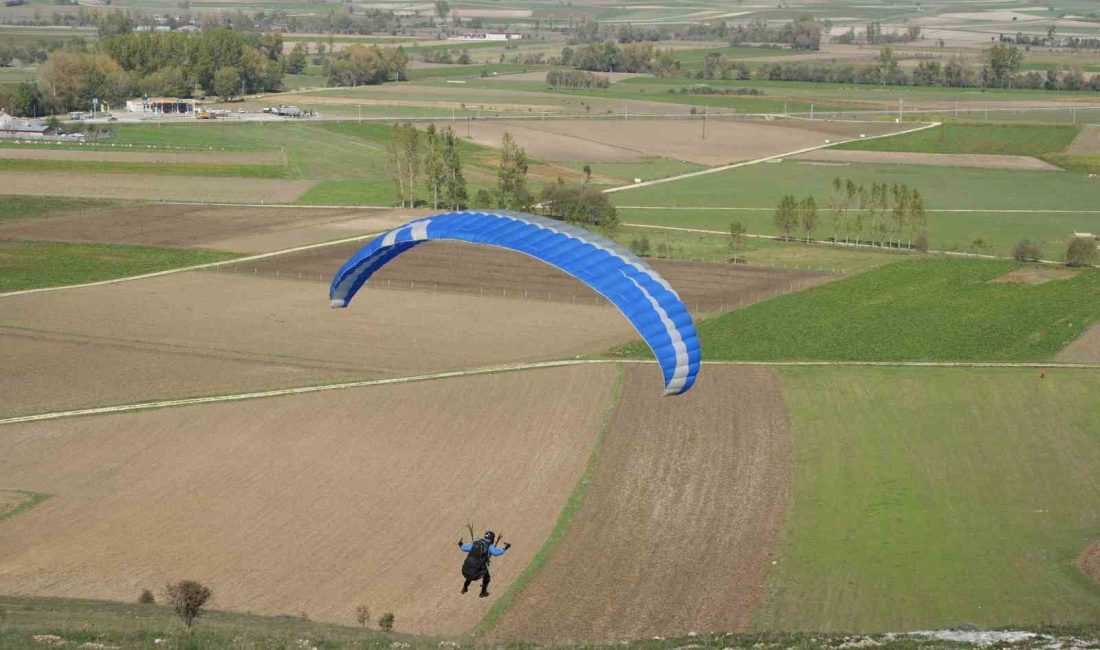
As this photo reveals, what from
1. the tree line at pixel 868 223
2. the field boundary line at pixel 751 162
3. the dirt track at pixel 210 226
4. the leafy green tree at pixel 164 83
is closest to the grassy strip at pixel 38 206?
the dirt track at pixel 210 226

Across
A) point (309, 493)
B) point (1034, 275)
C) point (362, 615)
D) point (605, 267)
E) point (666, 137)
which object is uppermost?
point (605, 267)

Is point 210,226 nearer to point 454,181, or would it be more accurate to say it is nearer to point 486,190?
point 454,181

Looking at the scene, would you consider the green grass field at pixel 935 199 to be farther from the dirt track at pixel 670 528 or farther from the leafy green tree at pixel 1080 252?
the dirt track at pixel 670 528

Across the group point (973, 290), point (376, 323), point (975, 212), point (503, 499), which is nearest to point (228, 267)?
point (376, 323)

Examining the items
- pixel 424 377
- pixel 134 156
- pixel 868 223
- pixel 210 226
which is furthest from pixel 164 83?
pixel 424 377

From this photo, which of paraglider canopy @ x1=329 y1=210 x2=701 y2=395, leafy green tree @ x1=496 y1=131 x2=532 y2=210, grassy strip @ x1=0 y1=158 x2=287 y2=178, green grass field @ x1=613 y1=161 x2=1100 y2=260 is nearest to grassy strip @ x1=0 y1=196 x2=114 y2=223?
grassy strip @ x1=0 y1=158 x2=287 y2=178

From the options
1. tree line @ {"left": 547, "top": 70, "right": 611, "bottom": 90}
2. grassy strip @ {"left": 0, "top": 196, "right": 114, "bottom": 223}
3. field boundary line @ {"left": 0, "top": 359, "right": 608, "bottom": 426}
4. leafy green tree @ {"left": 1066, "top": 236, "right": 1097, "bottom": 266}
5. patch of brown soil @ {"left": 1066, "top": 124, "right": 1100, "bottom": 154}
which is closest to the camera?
field boundary line @ {"left": 0, "top": 359, "right": 608, "bottom": 426}

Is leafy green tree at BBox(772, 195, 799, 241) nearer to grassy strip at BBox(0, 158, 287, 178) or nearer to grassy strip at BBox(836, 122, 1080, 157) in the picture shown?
grassy strip at BBox(0, 158, 287, 178)
